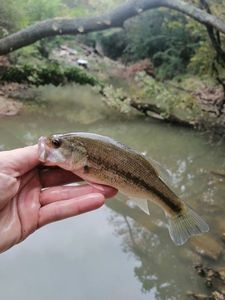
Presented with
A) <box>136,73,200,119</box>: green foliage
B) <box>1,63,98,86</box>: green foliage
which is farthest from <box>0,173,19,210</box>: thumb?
<box>1,63,98,86</box>: green foliage

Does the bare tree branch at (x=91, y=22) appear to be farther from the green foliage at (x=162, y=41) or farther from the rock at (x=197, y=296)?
the green foliage at (x=162, y=41)

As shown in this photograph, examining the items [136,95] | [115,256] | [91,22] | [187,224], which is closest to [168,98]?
[136,95]

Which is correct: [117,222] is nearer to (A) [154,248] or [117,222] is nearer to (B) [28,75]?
(A) [154,248]

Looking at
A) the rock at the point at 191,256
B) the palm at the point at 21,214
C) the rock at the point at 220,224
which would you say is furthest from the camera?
the rock at the point at 220,224

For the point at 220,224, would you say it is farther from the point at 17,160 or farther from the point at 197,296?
the point at 17,160

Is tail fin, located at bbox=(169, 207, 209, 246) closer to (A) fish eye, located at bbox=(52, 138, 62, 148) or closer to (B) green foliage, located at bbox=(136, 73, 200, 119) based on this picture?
(A) fish eye, located at bbox=(52, 138, 62, 148)

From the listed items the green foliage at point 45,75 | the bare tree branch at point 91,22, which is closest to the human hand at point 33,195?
the bare tree branch at point 91,22

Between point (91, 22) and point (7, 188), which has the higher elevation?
point (7, 188)
